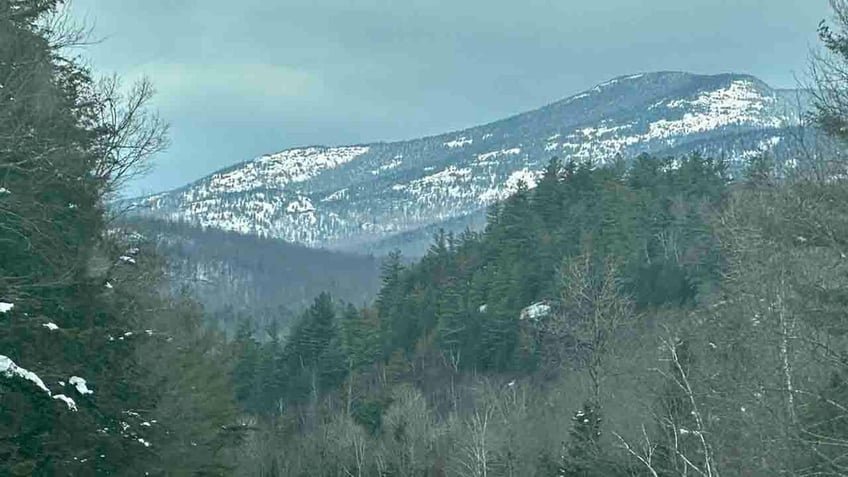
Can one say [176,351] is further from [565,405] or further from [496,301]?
[496,301]

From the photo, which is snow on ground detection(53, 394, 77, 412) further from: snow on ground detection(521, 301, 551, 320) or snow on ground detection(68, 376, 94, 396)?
snow on ground detection(521, 301, 551, 320)

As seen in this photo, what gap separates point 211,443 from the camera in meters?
27.1

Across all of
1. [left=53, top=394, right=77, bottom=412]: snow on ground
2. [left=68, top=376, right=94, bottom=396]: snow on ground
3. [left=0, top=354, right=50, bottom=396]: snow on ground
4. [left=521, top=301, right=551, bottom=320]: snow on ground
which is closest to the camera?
[left=0, top=354, right=50, bottom=396]: snow on ground

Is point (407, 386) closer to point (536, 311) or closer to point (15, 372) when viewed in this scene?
point (536, 311)

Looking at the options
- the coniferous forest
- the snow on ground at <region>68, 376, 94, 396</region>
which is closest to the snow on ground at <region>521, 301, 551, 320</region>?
the coniferous forest

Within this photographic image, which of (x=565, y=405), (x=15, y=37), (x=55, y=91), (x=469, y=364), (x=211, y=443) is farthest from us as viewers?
(x=469, y=364)

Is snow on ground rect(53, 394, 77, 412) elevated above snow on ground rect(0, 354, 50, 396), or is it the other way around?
snow on ground rect(0, 354, 50, 396)

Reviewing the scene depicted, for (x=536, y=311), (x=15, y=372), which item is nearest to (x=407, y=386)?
(x=536, y=311)

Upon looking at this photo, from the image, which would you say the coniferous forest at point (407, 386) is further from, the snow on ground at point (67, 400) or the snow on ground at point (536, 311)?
the snow on ground at point (536, 311)

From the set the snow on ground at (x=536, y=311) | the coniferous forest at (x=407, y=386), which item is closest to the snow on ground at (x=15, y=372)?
the coniferous forest at (x=407, y=386)

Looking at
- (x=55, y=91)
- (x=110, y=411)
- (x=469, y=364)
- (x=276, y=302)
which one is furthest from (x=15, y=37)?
(x=276, y=302)

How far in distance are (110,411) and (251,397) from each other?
61.5 m

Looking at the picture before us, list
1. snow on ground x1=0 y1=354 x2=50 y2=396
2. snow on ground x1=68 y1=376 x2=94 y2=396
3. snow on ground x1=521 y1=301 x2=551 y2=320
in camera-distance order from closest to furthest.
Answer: snow on ground x1=0 y1=354 x2=50 y2=396 → snow on ground x1=68 y1=376 x2=94 y2=396 → snow on ground x1=521 y1=301 x2=551 y2=320

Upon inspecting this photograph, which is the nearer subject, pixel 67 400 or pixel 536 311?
pixel 67 400
